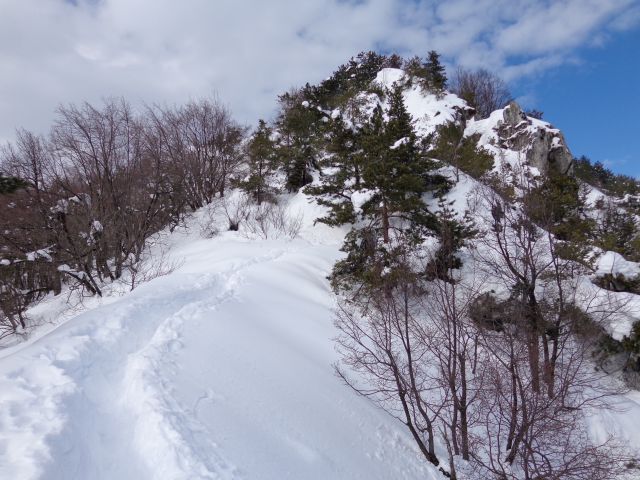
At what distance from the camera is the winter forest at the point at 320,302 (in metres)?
5.30

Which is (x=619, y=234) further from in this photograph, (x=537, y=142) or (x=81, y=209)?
(x=81, y=209)

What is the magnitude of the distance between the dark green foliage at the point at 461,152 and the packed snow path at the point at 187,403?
14353 mm

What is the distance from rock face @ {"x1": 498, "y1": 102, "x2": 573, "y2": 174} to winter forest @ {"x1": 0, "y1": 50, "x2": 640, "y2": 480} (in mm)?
135

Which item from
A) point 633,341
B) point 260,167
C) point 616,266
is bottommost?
point 633,341

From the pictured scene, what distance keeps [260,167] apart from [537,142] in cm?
1871

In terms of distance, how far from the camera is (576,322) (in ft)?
39.2

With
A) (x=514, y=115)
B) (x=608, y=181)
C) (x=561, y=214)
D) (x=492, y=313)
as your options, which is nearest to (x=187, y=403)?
(x=492, y=313)

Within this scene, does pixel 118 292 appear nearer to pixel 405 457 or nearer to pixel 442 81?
pixel 405 457

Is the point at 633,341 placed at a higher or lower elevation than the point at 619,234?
lower

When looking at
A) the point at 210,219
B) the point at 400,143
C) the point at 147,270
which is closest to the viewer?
the point at 400,143

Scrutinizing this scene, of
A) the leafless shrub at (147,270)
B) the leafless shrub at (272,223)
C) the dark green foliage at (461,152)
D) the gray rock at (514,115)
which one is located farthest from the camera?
the gray rock at (514,115)

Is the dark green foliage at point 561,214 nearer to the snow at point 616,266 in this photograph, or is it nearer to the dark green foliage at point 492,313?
the snow at point 616,266

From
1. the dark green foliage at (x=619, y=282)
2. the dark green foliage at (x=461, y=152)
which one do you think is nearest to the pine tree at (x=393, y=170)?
the dark green foliage at (x=461, y=152)

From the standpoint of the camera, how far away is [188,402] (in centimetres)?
543
